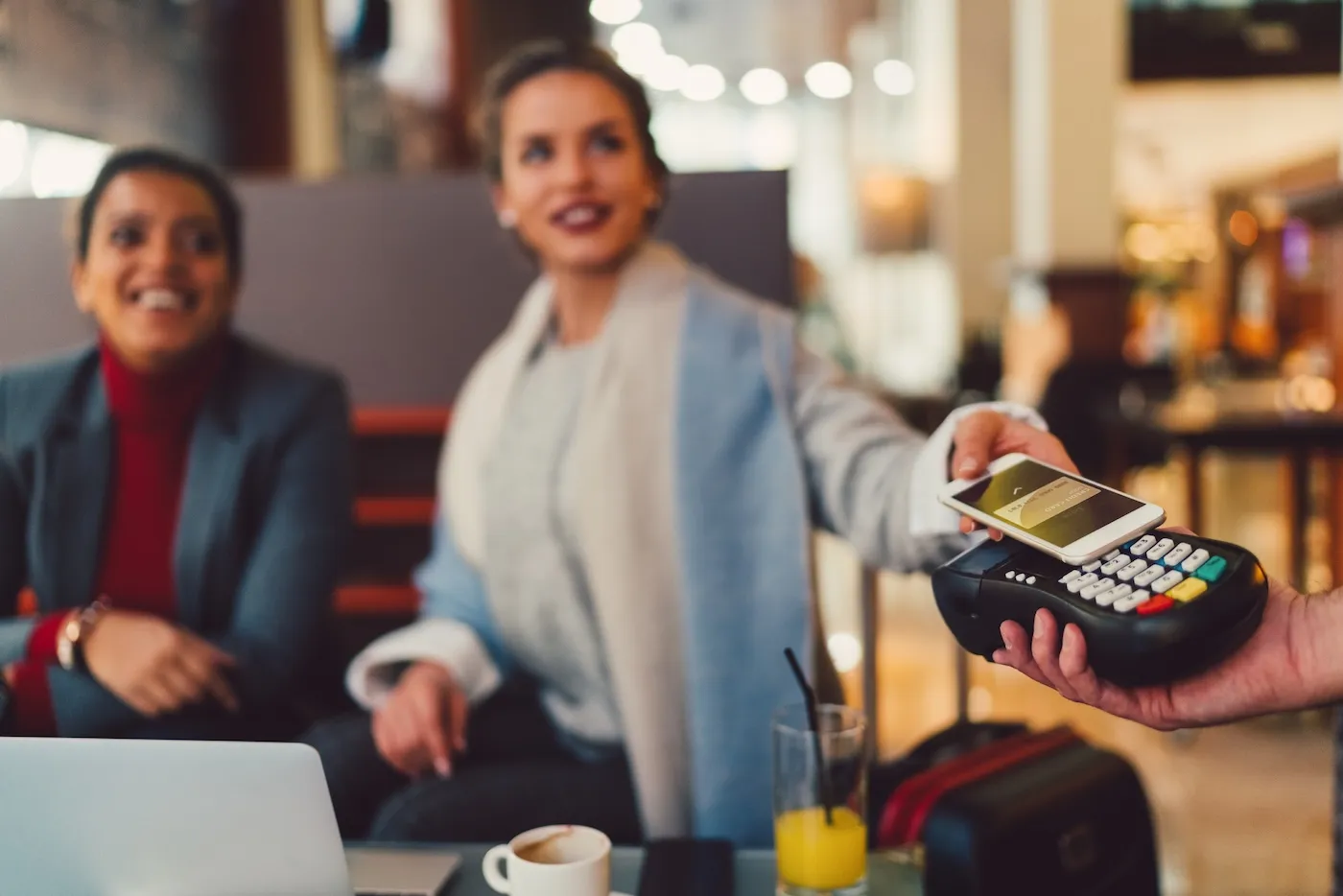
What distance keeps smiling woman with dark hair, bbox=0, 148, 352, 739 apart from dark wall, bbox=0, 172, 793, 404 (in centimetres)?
39

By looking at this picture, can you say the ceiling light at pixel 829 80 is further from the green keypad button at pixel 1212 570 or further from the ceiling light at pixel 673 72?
the green keypad button at pixel 1212 570

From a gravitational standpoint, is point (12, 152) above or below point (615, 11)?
below

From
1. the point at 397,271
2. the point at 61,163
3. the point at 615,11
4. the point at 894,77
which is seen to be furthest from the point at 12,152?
the point at 894,77

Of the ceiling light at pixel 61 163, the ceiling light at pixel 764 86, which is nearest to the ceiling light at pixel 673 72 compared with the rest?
the ceiling light at pixel 764 86

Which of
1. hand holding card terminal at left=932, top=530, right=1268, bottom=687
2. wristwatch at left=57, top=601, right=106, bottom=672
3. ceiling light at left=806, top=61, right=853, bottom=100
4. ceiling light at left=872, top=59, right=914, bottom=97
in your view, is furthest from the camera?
ceiling light at left=872, top=59, right=914, bottom=97

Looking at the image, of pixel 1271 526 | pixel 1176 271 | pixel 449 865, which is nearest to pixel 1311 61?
pixel 1271 526

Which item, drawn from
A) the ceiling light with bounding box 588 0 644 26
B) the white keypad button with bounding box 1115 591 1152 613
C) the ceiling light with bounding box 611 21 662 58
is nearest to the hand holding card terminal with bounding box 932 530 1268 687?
the white keypad button with bounding box 1115 591 1152 613

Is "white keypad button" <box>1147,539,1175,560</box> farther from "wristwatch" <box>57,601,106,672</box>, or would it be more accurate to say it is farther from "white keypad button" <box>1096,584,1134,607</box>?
"wristwatch" <box>57,601,106,672</box>

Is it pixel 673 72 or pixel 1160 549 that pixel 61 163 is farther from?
pixel 673 72

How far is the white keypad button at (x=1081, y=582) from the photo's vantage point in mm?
632

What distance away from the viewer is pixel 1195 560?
628mm

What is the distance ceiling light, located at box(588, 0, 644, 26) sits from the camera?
8.93 ft

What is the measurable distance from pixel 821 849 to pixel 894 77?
343 inches

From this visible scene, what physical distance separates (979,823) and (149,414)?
880 millimetres
